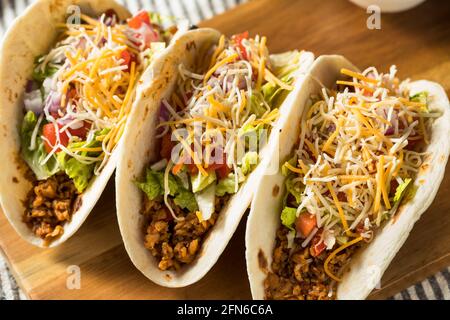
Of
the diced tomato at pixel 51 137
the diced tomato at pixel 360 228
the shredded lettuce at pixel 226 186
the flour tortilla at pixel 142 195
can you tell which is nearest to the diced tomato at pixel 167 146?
the flour tortilla at pixel 142 195

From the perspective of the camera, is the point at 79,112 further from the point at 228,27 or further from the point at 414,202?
the point at 414,202

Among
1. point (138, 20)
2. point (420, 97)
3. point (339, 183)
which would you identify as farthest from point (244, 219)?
point (138, 20)

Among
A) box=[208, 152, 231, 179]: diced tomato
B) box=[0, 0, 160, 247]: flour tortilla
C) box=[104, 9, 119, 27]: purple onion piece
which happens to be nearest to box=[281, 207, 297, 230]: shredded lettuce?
box=[208, 152, 231, 179]: diced tomato

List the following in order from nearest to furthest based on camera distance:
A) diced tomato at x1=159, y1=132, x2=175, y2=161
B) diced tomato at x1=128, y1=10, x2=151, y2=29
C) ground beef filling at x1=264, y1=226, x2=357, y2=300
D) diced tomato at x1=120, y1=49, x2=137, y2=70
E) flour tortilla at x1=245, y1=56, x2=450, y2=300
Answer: flour tortilla at x1=245, y1=56, x2=450, y2=300
ground beef filling at x1=264, y1=226, x2=357, y2=300
diced tomato at x1=159, y1=132, x2=175, y2=161
diced tomato at x1=120, y1=49, x2=137, y2=70
diced tomato at x1=128, y1=10, x2=151, y2=29

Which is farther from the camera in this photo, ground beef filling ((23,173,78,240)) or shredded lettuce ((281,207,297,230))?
ground beef filling ((23,173,78,240))

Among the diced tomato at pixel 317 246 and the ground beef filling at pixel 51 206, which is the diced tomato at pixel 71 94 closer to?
the ground beef filling at pixel 51 206

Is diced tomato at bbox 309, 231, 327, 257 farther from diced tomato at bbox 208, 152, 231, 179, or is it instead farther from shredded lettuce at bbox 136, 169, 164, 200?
shredded lettuce at bbox 136, 169, 164, 200
